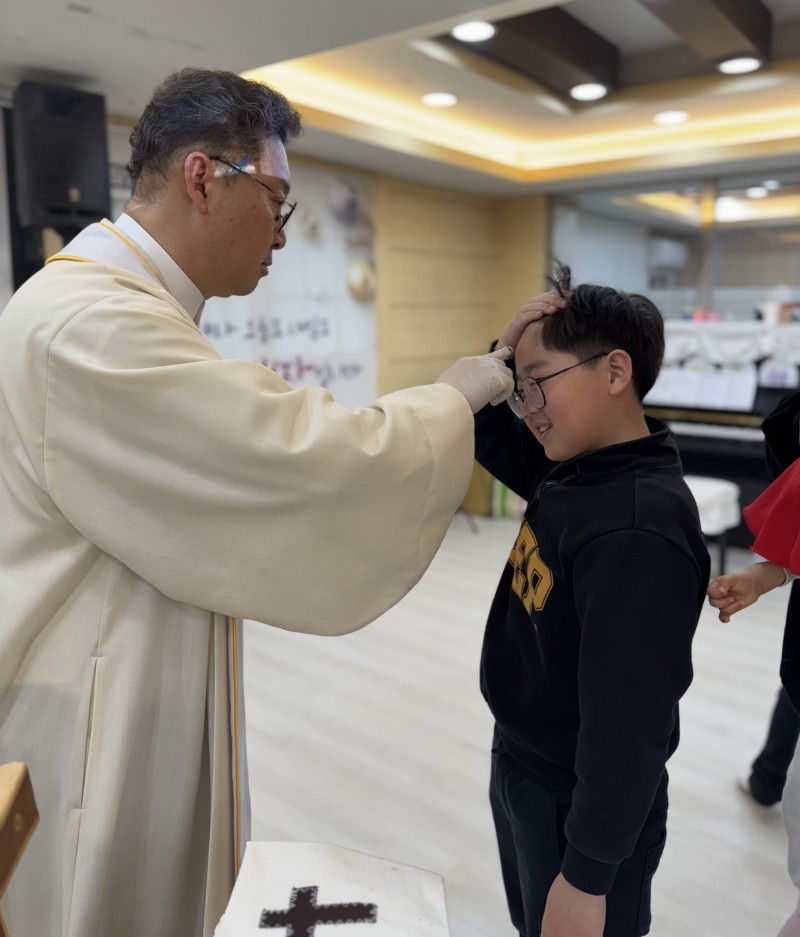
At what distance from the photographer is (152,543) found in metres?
0.93

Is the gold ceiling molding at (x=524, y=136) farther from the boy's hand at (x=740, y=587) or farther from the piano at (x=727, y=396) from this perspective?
the boy's hand at (x=740, y=587)

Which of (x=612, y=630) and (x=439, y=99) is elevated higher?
(x=439, y=99)

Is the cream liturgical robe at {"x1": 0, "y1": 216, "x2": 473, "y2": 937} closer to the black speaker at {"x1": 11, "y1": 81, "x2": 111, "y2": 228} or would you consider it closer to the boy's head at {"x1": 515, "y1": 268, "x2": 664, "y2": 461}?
the boy's head at {"x1": 515, "y1": 268, "x2": 664, "y2": 461}

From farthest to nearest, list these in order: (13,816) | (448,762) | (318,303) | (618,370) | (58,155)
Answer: (318,303) → (58,155) → (448,762) → (618,370) → (13,816)

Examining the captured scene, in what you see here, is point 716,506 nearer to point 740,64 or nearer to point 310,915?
point 740,64

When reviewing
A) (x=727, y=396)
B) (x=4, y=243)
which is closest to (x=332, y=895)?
(x=4, y=243)

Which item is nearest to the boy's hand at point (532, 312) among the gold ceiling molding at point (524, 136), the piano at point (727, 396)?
the gold ceiling molding at point (524, 136)

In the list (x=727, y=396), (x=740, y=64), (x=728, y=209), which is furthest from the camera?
(x=728, y=209)

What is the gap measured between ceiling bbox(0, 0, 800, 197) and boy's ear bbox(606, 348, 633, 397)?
6.22 feet

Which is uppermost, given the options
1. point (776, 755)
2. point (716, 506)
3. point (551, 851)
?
point (551, 851)

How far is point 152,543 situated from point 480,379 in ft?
1.54

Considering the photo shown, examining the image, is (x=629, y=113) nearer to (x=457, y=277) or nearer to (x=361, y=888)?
(x=457, y=277)

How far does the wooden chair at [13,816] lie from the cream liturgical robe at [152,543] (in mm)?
339

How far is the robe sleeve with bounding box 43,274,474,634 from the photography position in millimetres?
889
